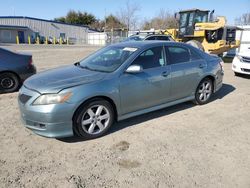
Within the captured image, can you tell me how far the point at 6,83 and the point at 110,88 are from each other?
14.1 feet

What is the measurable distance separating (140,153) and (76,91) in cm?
133

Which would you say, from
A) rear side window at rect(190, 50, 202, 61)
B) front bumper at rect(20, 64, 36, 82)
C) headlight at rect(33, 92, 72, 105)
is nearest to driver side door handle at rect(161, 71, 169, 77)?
rear side window at rect(190, 50, 202, 61)

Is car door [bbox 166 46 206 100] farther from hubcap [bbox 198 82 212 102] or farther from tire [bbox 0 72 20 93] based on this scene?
tire [bbox 0 72 20 93]

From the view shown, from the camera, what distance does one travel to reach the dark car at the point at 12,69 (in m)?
6.92

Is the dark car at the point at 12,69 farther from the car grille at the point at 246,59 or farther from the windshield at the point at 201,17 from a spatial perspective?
the windshield at the point at 201,17

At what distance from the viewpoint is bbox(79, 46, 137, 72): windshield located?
446 cm

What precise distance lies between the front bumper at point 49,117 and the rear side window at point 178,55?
2406 millimetres

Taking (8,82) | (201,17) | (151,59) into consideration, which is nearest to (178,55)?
(151,59)

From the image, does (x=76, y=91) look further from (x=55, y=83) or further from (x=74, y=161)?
(x=74, y=161)

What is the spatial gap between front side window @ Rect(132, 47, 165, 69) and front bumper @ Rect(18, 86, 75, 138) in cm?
154

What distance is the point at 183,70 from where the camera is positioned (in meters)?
5.16

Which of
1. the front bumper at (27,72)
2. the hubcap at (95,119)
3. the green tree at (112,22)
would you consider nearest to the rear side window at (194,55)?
the hubcap at (95,119)

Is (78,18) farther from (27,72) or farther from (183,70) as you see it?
(183,70)

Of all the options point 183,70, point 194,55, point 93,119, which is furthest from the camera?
point 194,55
